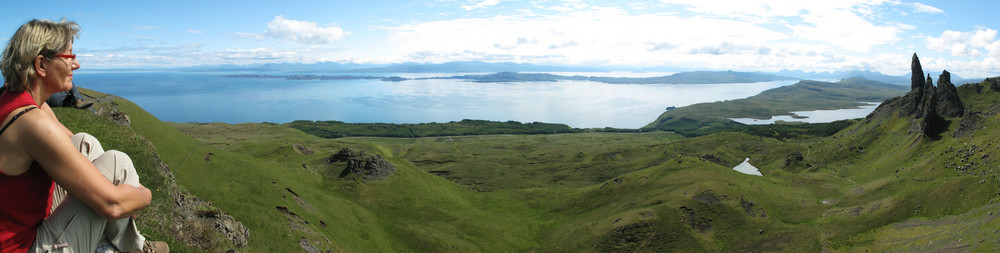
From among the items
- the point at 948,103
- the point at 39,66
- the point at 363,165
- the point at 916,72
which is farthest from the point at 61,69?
the point at 916,72

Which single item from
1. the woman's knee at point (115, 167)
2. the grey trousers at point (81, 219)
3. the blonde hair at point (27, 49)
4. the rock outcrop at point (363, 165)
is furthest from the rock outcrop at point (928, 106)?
the blonde hair at point (27, 49)

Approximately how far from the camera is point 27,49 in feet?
21.8

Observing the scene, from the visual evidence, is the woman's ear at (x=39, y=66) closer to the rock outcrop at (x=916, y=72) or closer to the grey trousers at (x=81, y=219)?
the grey trousers at (x=81, y=219)

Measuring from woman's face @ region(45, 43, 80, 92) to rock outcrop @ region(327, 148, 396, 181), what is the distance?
8610 cm

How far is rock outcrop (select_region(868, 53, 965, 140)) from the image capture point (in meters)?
113

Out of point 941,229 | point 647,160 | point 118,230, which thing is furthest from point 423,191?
point 647,160

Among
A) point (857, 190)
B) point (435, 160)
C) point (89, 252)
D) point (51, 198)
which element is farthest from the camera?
point (435, 160)

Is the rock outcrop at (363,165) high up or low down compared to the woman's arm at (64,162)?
down

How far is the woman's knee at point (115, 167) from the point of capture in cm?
766

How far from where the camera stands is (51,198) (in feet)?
24.3

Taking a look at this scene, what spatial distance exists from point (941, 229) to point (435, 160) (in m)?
142

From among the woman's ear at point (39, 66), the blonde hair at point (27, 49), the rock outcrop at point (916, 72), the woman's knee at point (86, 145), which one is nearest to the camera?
the blonde hair at point (27, 49)

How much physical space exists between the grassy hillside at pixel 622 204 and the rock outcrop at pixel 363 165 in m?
2.01

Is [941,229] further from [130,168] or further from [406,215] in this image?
[130,168]
